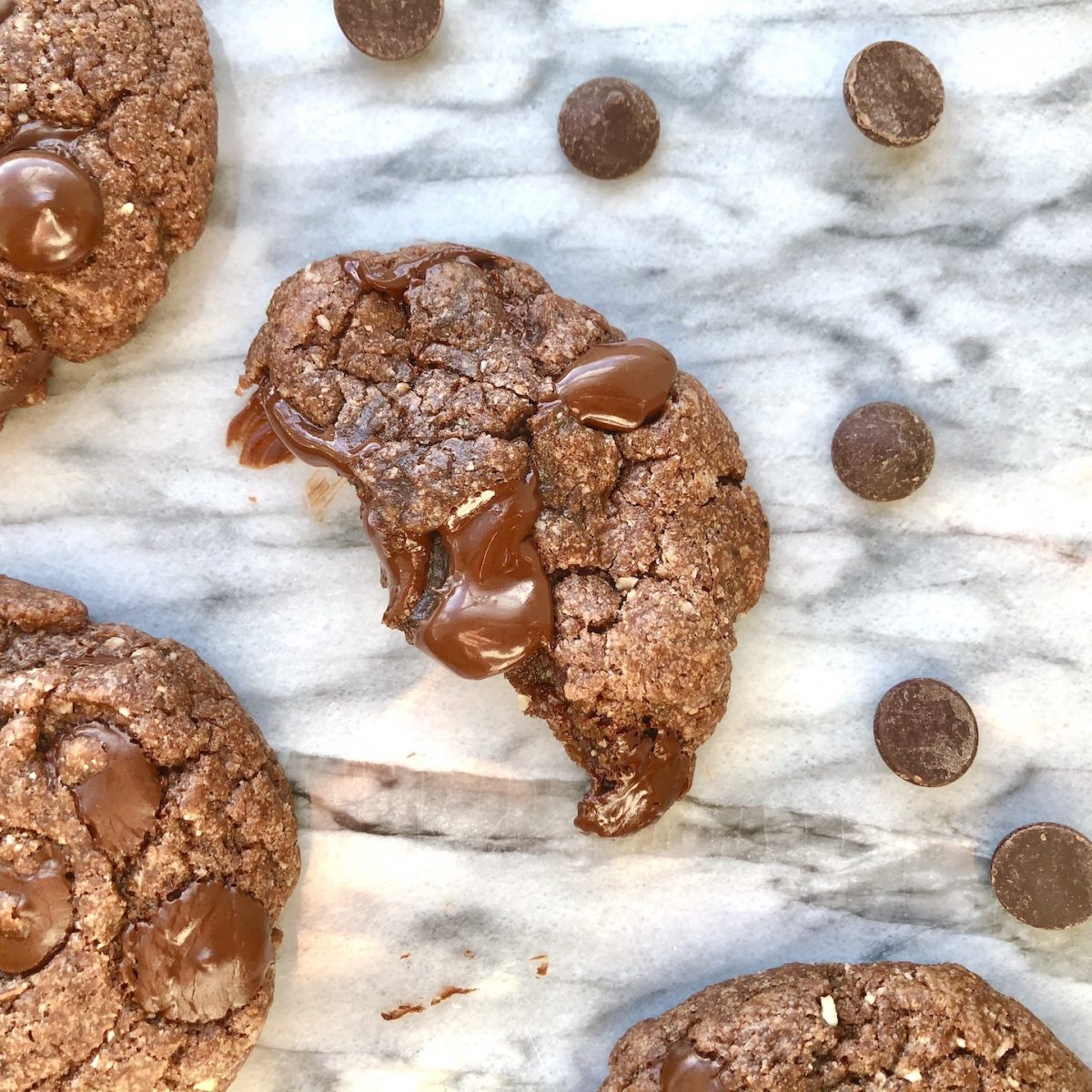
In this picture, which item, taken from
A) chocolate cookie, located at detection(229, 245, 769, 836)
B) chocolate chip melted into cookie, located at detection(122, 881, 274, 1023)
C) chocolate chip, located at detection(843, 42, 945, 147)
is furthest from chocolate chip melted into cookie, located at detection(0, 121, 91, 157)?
chocolate chip, located at detection(843, 42, 945, 147)

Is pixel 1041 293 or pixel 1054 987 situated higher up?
pixel 1041 293

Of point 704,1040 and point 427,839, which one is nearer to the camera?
point 704,1040

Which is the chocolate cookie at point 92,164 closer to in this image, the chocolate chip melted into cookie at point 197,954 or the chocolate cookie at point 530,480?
the chocolate cookie at point 530,480

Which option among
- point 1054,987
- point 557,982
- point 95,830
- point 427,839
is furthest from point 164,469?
point 1054,987

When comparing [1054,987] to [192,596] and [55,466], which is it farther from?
[55,466]

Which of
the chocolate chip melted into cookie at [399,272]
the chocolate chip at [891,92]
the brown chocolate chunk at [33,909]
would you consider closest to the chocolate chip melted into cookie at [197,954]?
the brown chocolate chunk at [33,909]

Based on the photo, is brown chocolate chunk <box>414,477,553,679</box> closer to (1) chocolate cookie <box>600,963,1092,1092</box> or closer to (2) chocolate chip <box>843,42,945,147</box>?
(1) chocolate cookie <box>600,963,1092,1092</box>
